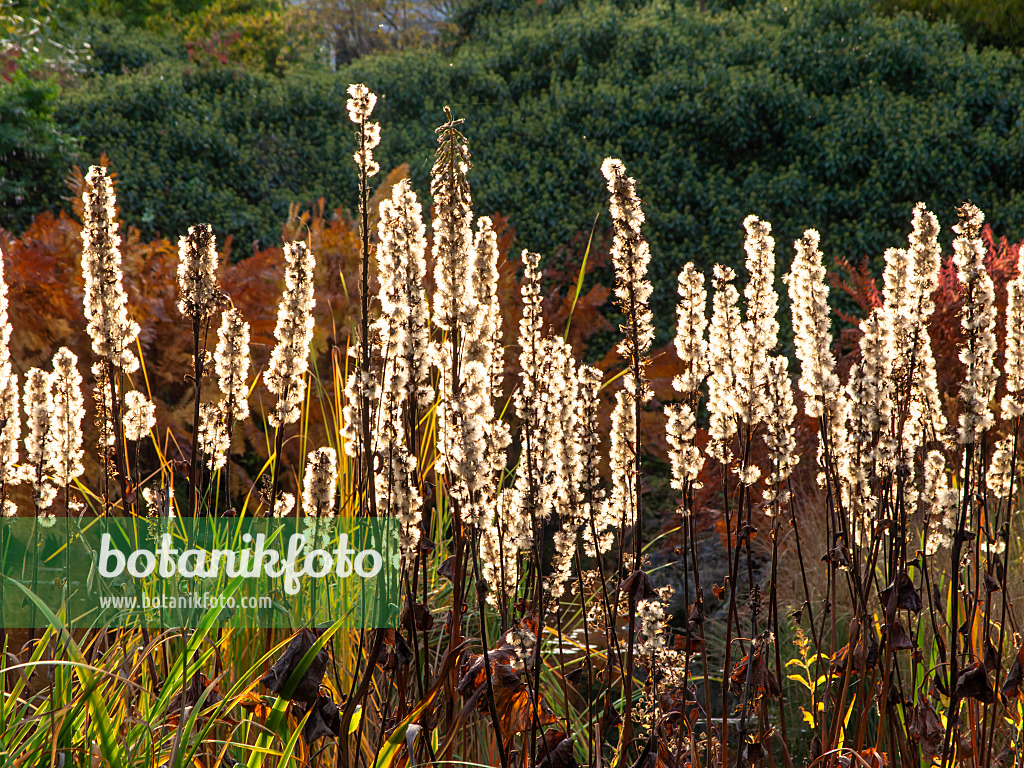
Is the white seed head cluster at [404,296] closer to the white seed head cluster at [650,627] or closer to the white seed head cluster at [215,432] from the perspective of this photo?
the white seed head cluster at [215,432]

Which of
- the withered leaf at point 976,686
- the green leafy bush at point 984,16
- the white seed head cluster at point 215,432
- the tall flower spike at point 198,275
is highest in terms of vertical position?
the green leafy bush at point 984,16

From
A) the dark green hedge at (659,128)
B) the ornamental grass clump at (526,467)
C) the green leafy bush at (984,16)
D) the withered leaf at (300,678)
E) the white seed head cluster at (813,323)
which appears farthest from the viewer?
the green leafy bush at (984,16)

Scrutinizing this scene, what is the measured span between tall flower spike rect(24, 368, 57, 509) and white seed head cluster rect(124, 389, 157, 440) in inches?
7.9

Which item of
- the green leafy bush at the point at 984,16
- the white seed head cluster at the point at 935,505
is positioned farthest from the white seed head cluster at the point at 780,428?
the green leafy bush at the point at 984,16

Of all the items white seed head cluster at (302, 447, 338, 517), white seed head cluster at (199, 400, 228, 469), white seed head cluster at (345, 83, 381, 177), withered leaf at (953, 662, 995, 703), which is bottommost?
withered leaf at (953, 662, 995, 703)

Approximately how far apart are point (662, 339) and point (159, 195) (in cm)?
718

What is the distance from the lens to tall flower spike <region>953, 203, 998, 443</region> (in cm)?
195

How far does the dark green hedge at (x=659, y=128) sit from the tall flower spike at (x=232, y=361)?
334 inches

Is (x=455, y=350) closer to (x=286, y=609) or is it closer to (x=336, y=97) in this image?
(x=286, y=609)

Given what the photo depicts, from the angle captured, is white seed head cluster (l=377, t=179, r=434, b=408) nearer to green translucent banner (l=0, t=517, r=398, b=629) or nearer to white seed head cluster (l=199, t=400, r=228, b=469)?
green translucent banner (l=0, t=517, r=398, b=629)

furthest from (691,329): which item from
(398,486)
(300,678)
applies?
(300,678)

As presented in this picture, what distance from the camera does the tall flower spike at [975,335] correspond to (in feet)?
6.39

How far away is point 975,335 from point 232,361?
6.33ft

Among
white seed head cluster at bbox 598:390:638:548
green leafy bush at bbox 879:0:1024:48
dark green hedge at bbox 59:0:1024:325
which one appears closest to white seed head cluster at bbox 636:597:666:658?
white seed head cluster at bbox 598:390:638:548
